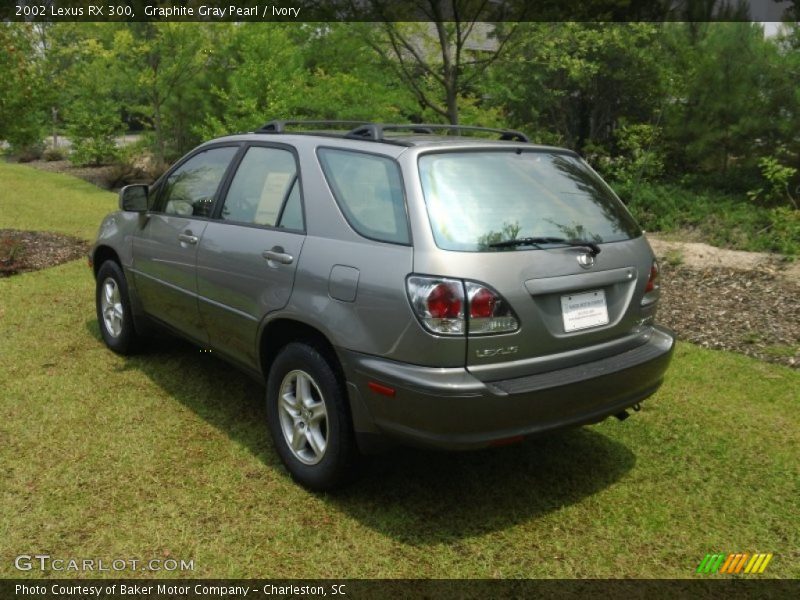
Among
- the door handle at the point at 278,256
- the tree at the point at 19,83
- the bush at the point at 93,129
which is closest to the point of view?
the door handle at the point at 278,256

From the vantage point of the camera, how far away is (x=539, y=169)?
141 inches

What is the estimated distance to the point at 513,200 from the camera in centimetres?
331

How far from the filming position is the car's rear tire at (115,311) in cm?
536

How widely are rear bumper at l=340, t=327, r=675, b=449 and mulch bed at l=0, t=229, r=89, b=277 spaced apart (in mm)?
6683

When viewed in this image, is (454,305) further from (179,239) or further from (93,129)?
(93,129)

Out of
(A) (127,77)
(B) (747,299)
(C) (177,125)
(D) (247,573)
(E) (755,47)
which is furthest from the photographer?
(C) (177,125)

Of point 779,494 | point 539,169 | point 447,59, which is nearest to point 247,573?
point 539,169

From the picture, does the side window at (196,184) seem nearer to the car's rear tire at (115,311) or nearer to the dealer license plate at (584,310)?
the car's rear tire at (115,311)

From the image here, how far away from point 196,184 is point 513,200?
2.30 metres

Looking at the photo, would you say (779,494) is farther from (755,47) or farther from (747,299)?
(755,47)

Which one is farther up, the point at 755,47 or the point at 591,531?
the point at 755,47

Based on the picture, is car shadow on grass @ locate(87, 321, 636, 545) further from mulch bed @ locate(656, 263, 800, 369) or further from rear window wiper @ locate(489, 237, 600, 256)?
mulch bed @ locate(656, 263, 800, 369)

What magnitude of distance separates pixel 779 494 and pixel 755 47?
8.68 meters

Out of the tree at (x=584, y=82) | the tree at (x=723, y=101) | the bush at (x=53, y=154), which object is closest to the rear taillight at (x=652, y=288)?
the tree at (x=723, y=101)
